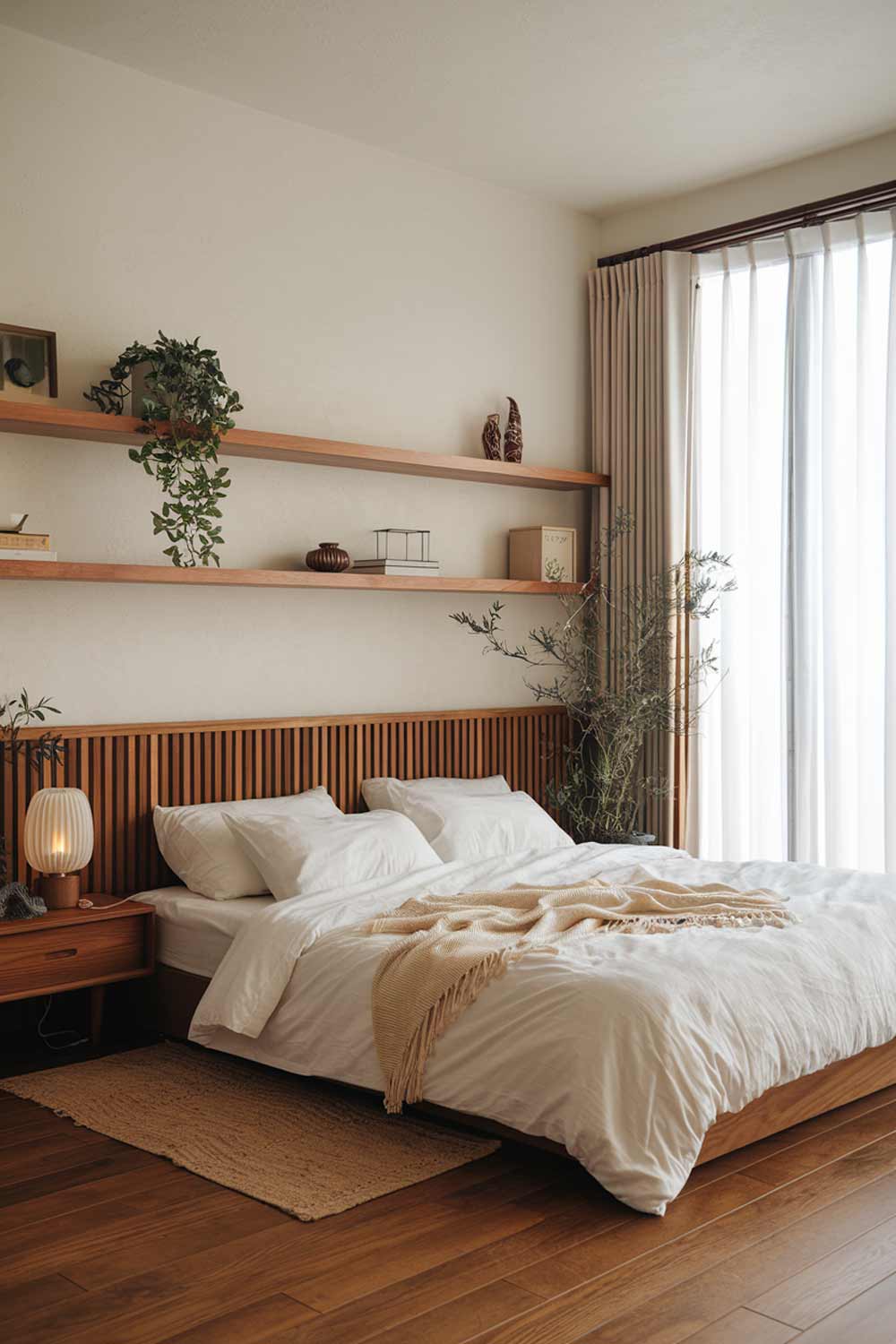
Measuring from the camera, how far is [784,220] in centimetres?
511

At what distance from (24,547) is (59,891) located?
1.01 metres

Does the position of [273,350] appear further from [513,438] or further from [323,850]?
[323,850]

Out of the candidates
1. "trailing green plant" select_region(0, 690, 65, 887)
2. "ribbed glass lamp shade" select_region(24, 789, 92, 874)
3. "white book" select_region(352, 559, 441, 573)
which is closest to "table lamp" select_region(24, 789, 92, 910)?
"ribbed glass lamp shade" select_region(24, 789, 92, 874)

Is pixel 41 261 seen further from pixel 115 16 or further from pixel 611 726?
pixel 611 726

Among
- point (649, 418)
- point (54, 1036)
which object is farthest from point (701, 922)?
point (649, 418)

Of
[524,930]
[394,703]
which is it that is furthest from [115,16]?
[524,930]

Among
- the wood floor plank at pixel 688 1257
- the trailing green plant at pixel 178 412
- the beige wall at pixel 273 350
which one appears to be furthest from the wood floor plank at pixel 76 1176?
the trailing green plant at pixel 178 412

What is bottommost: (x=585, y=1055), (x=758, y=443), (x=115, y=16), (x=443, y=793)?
(x=585, y=1055)

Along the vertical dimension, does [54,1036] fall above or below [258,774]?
below

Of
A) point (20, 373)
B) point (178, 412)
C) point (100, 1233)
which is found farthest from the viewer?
point (178, 412)

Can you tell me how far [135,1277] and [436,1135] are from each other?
0.92 m

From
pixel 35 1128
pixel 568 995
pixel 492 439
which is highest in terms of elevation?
pixel 492 439

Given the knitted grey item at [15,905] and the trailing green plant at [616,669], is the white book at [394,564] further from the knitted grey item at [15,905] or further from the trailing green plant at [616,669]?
the knitted grey item at [15,905]

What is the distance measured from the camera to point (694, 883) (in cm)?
403
